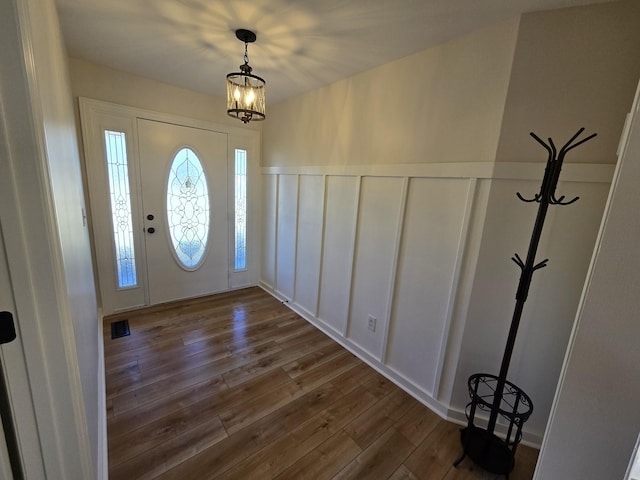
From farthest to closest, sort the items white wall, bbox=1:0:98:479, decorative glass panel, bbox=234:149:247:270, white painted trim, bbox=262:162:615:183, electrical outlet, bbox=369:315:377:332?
decorative glass panel, bbox=234:149:247:270 → electrical outlet, bbox=369:315:377:332 → white painted trim, bbox=262:162:615:183 → white wall, bbox=1:0:98:479

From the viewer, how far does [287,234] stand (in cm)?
326

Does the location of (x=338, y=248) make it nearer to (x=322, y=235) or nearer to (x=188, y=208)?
(x=322, y=235)

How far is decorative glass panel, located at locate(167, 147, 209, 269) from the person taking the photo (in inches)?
118

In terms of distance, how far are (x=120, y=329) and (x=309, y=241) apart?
2.06 meters

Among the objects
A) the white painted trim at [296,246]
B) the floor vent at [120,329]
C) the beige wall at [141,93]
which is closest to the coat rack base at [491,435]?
the white painted trim at [296,246]

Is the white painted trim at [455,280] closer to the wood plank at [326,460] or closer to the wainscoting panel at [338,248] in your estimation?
the wood plank at [326,460]

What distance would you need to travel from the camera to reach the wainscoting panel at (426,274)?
5.71ft

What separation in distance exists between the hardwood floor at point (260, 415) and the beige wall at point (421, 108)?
1.77 m

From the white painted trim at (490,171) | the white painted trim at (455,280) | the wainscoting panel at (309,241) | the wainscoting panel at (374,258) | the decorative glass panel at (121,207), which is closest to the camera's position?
the white painted trim at (490,171)

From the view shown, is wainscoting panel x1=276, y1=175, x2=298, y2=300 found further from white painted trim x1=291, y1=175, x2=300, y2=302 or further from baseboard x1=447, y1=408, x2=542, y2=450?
baseboard x1=447, y1=408, x2=542, y2=450

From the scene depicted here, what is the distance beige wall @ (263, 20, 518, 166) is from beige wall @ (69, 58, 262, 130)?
1142 mm

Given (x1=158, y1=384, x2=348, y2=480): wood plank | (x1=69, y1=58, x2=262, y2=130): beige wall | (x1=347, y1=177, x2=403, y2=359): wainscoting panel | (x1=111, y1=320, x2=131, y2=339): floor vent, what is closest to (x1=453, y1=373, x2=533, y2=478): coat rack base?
(x1=347, y1=177, x2=403, y2=359): wainscoting panel

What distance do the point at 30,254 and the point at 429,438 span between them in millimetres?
2134

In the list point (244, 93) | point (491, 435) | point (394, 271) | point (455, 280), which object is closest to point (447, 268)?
point (455, 280)
